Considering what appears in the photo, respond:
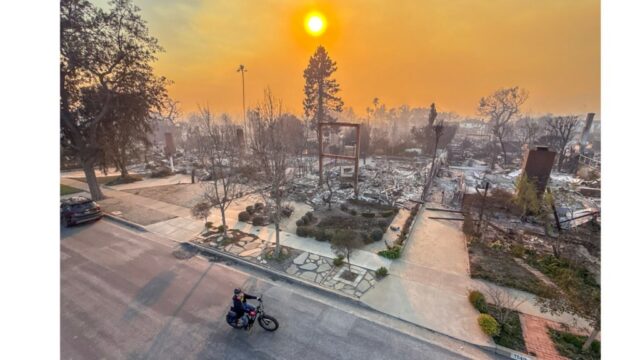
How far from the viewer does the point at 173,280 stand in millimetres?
8977

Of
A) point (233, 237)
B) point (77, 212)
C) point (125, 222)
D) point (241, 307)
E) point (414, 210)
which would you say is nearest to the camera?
point (241, 307)

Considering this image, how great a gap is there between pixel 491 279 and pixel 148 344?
10.9m

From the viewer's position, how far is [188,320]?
7.19 metres

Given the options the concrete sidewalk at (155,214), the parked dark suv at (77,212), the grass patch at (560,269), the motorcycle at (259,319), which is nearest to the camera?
the motorcycle at (259,319)

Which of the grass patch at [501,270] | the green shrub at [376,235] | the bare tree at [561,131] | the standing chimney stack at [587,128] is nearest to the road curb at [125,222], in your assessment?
the green shrub at [376,235]

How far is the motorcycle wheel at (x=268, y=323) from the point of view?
6.81 m

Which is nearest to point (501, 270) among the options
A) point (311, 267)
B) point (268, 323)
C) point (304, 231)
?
point (311, 267)

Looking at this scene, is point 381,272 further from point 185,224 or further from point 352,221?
point 185,224

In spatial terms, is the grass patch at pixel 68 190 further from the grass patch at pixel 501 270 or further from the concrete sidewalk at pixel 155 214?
the grass patch at pixel 501 270

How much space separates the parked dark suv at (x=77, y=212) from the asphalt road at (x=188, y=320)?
3.52 metres

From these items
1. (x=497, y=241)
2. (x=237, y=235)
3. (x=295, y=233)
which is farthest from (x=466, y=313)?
(x=237, y=235)

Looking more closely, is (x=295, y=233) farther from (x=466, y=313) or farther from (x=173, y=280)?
(x=466, y=313)

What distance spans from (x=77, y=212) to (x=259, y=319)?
13.0 meters

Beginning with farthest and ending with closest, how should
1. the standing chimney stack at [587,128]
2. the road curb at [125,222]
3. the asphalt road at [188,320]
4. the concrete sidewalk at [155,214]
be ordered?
the standing chimney stack at [587,128] < the road curb at [125,222] < the concrete sidewalk at [155,214] < the asphalt road at [188,320]
